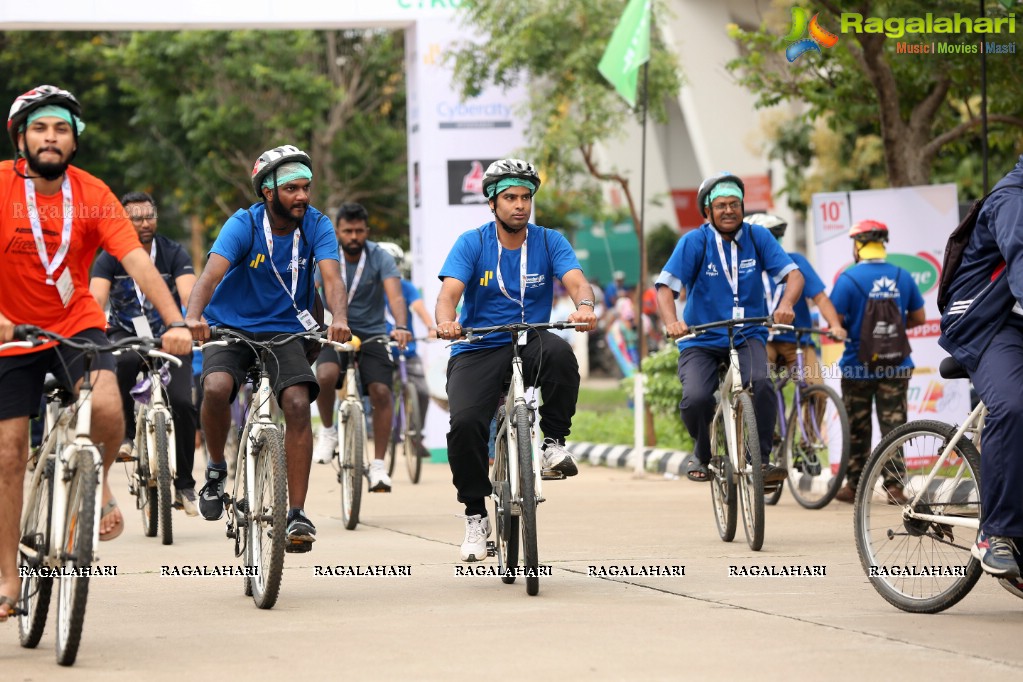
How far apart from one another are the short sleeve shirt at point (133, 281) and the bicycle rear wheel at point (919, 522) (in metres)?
5.21

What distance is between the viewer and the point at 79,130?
6652mm

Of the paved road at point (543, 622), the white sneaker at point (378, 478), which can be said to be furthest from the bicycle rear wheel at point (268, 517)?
the white sneaker at point (378, 478)

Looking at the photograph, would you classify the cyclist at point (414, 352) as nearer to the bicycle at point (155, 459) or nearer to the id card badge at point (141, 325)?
the id card badge at point (141, 325)

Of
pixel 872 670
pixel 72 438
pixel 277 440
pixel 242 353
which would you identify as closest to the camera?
pixel 872 670

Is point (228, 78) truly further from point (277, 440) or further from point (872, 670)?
point (872, 670)

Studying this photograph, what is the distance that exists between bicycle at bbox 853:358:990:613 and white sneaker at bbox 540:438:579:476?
1.44 metres

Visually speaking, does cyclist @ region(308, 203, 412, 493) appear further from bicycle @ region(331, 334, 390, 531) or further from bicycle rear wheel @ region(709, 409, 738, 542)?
bicycle rear wheel @ region(709, 409, 738, 542)

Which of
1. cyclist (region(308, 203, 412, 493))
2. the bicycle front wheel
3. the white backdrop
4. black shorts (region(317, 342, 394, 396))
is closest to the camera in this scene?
the bicycle front wheel

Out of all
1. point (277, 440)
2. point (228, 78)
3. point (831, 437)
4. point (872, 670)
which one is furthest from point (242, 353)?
point (228, 78)

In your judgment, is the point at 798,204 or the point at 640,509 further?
the point at 798,204

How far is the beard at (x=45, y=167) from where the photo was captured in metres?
6.42

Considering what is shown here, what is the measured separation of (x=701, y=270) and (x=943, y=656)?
455 cm

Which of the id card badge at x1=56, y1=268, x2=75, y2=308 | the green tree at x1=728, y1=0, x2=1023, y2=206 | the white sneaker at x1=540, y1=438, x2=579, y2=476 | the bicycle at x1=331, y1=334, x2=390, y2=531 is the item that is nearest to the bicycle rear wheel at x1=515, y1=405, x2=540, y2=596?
the white sneaker at x1=540, y1=438, x2=579, y2=476

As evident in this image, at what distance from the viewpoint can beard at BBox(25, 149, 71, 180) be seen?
21.1 ft
